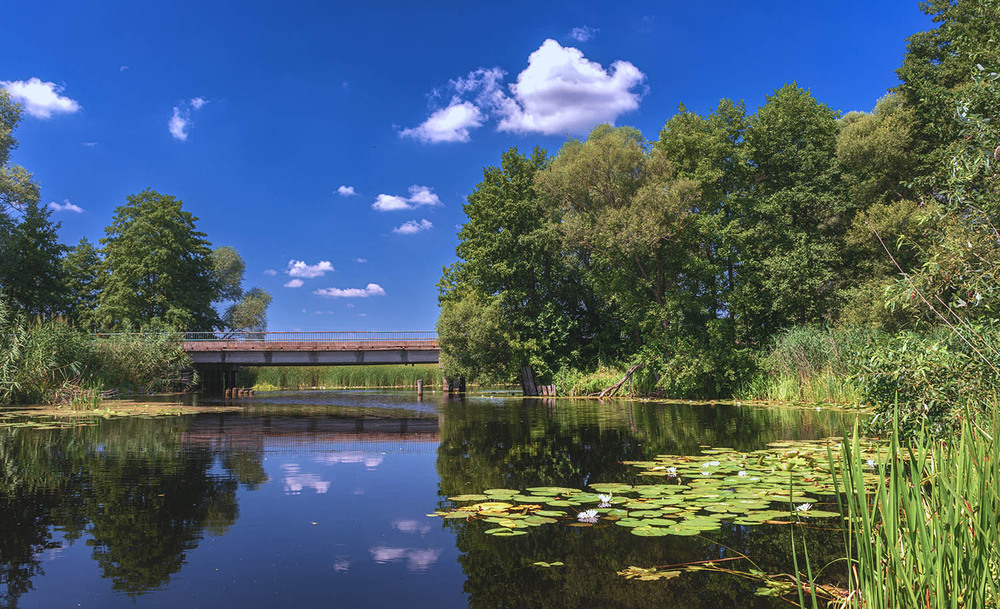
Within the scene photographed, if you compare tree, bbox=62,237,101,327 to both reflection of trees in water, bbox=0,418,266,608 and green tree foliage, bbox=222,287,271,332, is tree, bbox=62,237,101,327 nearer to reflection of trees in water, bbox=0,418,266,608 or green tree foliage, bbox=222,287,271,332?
green tree foliage, bbox=222,287,271,332

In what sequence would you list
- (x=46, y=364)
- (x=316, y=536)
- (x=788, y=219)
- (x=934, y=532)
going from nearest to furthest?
(x=934, y=532), (x=316, y=536), (x=46, y=364), (x=788, y=219)

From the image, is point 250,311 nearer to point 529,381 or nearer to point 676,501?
point 529,381

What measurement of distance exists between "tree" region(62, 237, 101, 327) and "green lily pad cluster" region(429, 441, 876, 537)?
50.8m

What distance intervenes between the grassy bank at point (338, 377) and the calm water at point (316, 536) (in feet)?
120

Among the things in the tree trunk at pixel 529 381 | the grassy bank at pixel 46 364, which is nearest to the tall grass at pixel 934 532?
the grassy bank at pixel 46 364

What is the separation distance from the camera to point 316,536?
4562 mm

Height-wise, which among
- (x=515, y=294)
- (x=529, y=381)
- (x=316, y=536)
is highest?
(x=515, y=294)

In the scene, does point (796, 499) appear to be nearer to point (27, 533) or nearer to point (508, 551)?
point (508, 551)

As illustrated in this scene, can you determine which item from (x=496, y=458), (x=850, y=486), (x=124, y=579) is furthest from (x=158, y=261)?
(x=850, y=486)

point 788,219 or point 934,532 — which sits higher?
point 788,219

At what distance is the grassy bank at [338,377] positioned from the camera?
4644cm

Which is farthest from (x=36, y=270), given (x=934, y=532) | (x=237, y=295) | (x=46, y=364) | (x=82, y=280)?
(x=934, y=532)

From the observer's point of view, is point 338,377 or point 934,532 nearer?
point 934,532

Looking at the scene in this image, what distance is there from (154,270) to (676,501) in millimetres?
46704
